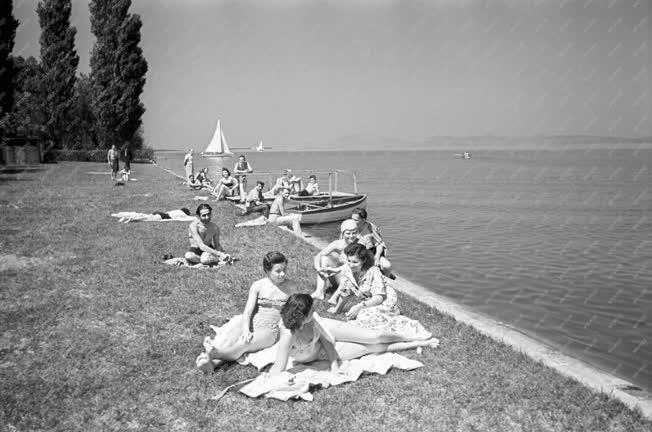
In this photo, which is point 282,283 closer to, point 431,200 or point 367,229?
point 367,229

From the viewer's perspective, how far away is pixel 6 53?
32906 mm

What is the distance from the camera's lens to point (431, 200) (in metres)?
39.9

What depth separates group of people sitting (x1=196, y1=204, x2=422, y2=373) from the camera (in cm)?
534

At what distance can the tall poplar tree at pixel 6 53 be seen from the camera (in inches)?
1286

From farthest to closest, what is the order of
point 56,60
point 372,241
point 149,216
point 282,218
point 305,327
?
point 56,60
point 282,218
point 149,216
point 372,241
point 305,327

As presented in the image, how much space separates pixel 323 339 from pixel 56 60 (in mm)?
55002

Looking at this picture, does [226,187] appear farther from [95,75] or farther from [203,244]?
[95,75]

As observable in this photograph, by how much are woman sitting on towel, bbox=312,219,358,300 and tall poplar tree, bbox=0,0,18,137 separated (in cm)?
3248

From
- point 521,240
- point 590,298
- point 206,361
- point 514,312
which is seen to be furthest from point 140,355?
point 521,240

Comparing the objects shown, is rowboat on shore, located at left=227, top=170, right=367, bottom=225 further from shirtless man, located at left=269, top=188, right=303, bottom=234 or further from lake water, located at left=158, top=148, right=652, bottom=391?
shirtless man, located at left=269, top=188, right=303, bottom=234

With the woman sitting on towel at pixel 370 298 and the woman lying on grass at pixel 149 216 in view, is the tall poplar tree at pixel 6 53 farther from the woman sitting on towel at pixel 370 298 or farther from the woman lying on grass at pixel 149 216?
the woman sitting on towel at pixel 370 298

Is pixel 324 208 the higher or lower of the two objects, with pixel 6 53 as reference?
lower

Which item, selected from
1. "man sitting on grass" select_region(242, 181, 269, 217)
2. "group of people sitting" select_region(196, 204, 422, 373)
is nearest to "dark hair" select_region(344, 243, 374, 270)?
"group of people sitting" select_region(196, 204, 422, 373)

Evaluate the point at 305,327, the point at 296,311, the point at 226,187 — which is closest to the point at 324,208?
the point at 226,187
